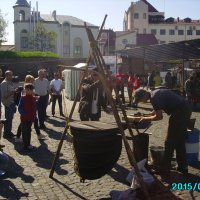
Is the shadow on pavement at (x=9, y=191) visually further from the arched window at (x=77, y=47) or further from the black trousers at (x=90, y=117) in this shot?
the arched window at (x=77, y=47)

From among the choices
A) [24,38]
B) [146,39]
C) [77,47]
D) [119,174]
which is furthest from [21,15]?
[119,174]

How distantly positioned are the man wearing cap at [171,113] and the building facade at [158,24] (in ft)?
262

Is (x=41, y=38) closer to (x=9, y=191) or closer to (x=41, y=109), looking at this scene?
(x=41, y=109)

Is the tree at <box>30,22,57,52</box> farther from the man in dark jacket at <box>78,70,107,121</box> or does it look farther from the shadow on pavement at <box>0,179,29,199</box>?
the shadow on pavement at <box>0,179,29,199</box>

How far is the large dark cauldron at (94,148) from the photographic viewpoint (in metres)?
6.28

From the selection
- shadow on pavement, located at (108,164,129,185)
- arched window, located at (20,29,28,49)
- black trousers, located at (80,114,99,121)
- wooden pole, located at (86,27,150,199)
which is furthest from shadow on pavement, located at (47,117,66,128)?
arched window, located at (20,29,28,49)

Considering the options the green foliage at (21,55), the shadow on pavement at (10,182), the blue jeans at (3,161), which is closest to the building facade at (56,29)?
the green foliage at (21,55)

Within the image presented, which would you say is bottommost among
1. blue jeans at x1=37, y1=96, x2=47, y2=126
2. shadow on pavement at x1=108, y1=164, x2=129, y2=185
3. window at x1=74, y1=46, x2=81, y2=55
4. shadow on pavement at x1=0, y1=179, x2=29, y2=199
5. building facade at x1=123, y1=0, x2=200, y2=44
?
shadow on pavement at x1=0, y1=179, x2=29, y2=199

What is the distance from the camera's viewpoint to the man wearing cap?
6.84 meters

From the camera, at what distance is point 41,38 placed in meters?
69.8

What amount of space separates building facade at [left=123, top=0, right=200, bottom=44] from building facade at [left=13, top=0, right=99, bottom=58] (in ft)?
41.4

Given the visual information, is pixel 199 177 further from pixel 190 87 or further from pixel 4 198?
pixel 190 87

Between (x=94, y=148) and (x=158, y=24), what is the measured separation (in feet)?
274

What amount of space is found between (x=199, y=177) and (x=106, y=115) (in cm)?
888
